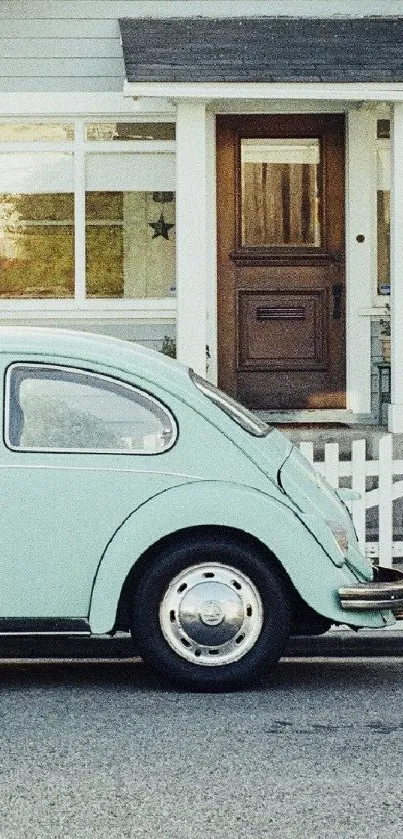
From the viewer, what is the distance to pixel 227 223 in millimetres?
14930

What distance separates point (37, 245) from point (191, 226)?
1.72 meters

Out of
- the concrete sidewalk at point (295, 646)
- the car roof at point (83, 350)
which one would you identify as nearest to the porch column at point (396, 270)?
the concrete sidewalk at point (295, 646)

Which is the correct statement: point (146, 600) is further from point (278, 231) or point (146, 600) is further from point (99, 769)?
point (278, 231)

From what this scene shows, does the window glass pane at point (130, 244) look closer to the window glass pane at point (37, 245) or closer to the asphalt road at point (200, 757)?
the window glass pane at point (37, 245)

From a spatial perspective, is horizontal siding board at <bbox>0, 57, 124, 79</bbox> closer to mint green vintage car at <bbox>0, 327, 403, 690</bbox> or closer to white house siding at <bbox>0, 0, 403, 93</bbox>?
white house siding at <bbox>0, 0, 403, 93</bbox>

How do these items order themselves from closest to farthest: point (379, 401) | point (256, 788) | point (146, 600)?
point (256, 788)
point (146, 600)
point (379, 401)

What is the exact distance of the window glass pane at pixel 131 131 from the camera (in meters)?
14.8

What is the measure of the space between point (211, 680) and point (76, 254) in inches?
320

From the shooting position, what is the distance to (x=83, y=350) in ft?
24.5

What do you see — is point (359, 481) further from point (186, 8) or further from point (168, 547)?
point (186, 8)

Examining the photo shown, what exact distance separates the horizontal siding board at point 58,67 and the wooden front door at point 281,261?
1080mm

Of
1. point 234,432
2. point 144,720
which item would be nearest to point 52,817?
point 144,720

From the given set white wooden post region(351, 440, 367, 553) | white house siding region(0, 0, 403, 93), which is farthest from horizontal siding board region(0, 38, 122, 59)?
white wooden post region(351, 440, 367, 553)

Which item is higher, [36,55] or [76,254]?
[36,55]
